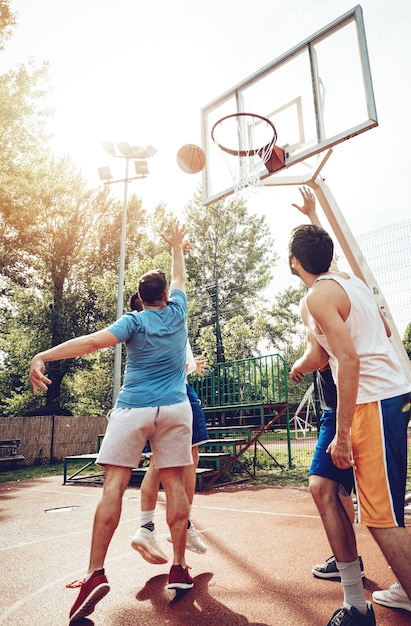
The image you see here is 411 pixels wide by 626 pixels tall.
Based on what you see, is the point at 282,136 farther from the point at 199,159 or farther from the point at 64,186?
the point at 64,186

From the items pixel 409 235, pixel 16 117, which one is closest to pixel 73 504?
pixel 409 235

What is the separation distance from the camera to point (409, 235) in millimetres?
10062

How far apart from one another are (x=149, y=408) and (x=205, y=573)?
4.71 feet

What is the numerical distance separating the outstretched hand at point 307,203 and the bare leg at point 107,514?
239cm

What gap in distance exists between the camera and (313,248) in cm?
244

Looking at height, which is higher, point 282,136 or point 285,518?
point 282,136

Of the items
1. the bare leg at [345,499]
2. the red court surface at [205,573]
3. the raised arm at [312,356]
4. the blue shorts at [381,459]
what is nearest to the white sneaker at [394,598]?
the red court surface at [205,573]

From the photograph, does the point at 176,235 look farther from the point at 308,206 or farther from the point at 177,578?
the point at 177,578

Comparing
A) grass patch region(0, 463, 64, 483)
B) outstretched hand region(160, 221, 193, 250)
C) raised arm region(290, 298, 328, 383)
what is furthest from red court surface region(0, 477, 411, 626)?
grass patch region(0, 463, 64, 483)

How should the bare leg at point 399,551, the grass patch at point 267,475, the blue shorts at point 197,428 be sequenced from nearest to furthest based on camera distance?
the bare leg at point 399,551 → the blue shorts at point 197,428 → the grass patch at point 267,475

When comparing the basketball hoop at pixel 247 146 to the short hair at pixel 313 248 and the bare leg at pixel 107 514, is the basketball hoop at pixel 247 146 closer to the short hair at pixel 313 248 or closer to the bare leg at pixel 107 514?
the short hair at pixel 313 248

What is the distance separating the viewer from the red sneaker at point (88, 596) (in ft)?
7.41

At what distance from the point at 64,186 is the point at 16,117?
604 cm

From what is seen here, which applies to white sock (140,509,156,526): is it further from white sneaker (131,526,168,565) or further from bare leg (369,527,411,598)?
bare leg (369,527,411,598)
